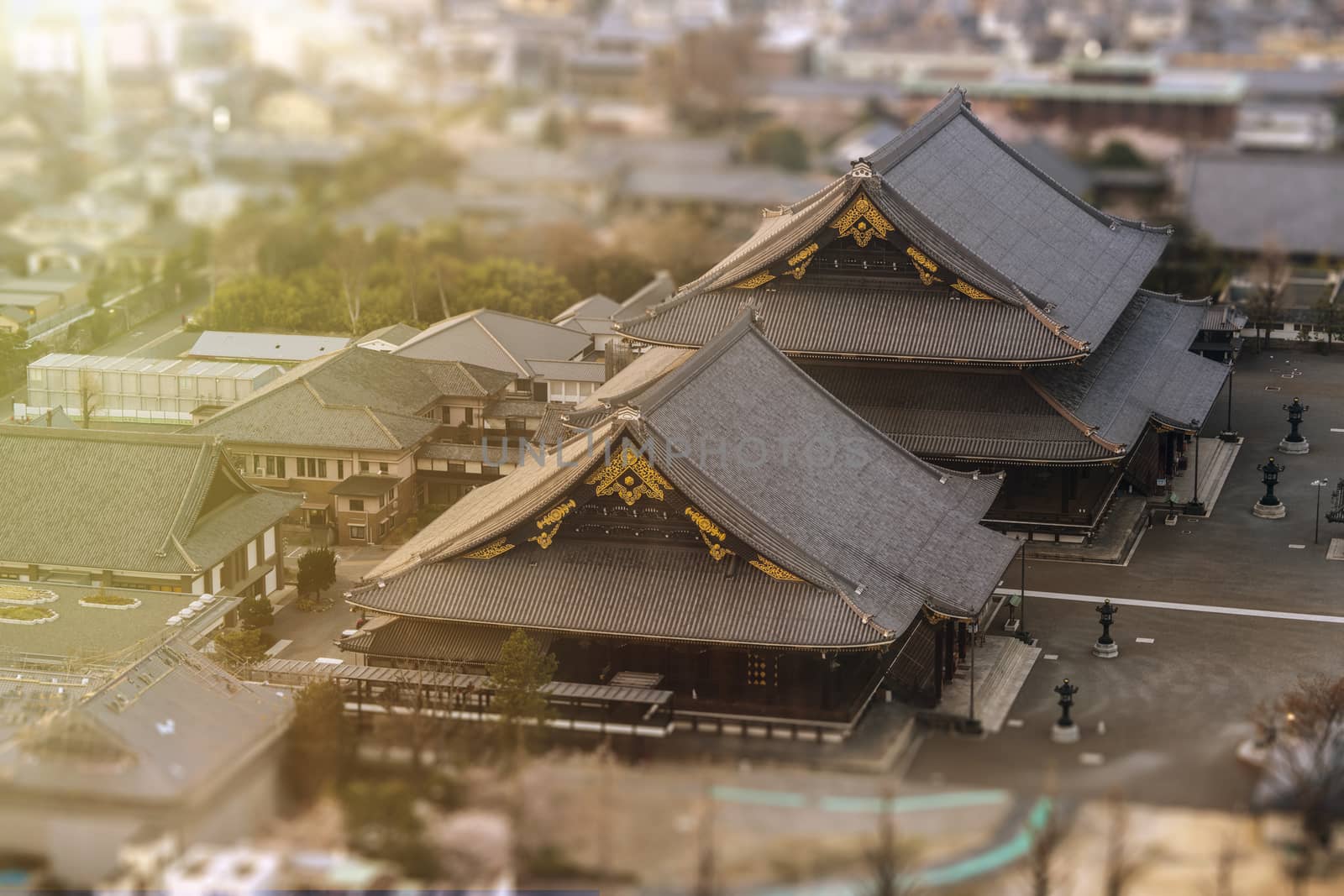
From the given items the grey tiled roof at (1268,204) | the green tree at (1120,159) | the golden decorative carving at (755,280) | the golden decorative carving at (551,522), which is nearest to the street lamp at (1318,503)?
the golden decorative carving at (755,280)

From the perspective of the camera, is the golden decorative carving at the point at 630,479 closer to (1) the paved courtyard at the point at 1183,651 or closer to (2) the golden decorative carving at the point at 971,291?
(1) the paved courtyard at the point at 1183,651

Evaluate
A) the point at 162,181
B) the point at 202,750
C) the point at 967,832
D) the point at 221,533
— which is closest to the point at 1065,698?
the point at 967,832

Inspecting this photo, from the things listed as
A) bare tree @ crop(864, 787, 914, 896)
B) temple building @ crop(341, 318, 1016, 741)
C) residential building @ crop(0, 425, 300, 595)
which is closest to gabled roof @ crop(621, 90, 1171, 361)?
temple building @ crop(341, 318, 1016, 741)

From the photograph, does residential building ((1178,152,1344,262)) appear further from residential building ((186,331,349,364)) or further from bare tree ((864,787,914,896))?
bare tree ((864,787,914,896))

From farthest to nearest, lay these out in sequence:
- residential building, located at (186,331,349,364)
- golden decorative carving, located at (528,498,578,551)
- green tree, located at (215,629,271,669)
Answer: residential building, located at (186,331,349,364) < green tree, located at (215,629,271,669) < golden decorative carving, located at (528,498,578,551)

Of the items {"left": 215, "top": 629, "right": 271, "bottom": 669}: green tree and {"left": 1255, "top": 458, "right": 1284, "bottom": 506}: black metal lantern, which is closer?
{"left": 215, "top": 629, "right": 271, "bottom": 669}: green tree

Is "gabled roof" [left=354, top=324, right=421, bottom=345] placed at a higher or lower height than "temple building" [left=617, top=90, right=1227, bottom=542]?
lower
